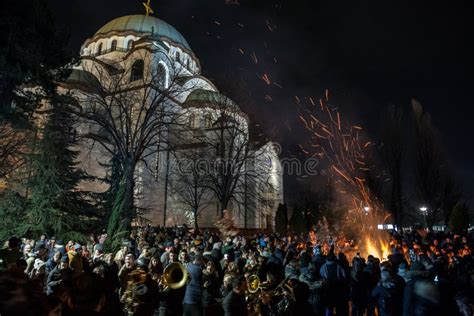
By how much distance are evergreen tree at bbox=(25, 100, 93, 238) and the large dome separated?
90.3ft

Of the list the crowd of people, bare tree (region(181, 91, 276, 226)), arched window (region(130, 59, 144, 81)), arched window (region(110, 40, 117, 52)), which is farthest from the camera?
arched window (region(110, 40, 117, 52))

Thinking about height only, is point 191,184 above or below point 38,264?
above

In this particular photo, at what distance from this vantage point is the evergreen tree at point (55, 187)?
49.3ft

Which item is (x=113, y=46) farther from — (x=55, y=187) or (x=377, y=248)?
(x=377, y=248)

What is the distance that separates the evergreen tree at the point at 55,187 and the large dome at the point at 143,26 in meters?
27.5

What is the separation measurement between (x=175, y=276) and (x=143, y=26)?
41951mm

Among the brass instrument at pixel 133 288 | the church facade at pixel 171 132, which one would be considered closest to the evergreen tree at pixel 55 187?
the church facade at pixel 171 132

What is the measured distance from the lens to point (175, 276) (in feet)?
20.5

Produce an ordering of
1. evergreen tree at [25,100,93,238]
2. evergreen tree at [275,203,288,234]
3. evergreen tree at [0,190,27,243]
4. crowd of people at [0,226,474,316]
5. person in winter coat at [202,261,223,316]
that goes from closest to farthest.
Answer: crowd of people at [0,226,474,316] < person in winter coat at [202,261,223,316] < evergreen tree at [0,190,27,243] < evergreen tree at [25,100,93,238] < evergreen tree at [275,203,288,234]

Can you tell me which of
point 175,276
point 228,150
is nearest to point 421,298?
point 175,276

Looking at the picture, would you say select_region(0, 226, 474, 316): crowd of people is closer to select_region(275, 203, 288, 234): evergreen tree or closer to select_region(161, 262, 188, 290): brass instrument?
select_region(161, 262, 188, 290): brass instrument

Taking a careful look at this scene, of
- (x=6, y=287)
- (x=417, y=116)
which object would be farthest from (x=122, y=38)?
(x=6, y=287)

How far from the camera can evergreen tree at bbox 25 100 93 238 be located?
15.0 metres

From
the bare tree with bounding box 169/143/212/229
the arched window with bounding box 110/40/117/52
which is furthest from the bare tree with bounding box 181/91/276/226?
the arched window with bounding box 110/40/117/52
